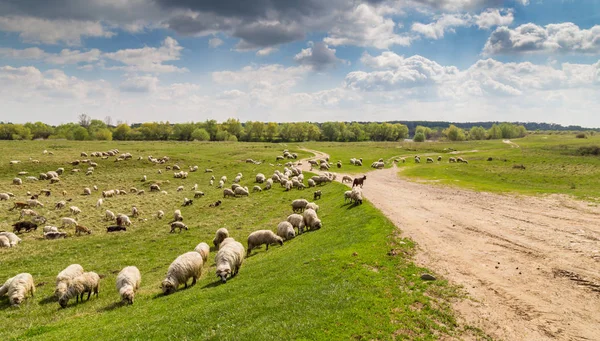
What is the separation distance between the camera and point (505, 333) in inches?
482

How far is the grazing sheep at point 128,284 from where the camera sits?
18016 millimetres

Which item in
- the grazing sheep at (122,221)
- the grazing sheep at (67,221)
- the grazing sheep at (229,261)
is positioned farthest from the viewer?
the grazing sheep at (122,221)

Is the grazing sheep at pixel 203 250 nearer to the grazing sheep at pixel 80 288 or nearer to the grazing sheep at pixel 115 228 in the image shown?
the grazing sheep at pixel 80 288

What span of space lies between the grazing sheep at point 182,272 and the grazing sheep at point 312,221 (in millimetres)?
11474

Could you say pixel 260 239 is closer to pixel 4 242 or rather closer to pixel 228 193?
pixel 4 242

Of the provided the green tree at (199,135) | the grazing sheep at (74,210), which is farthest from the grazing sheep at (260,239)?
the green tree at (199,135)

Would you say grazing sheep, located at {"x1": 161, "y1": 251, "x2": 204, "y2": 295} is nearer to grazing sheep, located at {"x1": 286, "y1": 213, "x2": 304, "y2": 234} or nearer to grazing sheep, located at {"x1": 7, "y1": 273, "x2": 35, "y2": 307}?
grazing sheep, located at {"x1": 7, "y1": 273, "x2": 35, "y2": 307}

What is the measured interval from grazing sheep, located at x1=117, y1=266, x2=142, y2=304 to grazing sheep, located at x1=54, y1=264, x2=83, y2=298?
3.03 metres

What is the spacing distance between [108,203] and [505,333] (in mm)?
48609

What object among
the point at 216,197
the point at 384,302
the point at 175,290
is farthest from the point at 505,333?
the point at 216,197

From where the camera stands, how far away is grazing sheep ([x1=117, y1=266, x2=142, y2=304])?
59.1 feet

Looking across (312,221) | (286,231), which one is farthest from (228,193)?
(286,231)

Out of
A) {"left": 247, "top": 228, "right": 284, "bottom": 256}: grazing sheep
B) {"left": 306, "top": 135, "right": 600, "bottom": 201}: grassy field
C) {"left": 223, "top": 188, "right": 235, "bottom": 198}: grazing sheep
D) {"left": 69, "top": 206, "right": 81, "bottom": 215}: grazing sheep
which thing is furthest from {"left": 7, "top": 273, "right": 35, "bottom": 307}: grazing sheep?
{"left": 306, "top": 135, "right": 600, "bottom": 201}: grassy field

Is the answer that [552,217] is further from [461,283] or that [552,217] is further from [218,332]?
[218,332]
